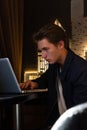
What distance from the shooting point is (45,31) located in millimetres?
1889

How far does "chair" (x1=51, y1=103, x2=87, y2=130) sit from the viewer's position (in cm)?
66

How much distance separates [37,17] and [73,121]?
518 centimetres

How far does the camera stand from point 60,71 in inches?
73.9

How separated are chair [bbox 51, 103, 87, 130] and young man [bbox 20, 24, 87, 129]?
3.20ft

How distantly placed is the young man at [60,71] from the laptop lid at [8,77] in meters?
0.22

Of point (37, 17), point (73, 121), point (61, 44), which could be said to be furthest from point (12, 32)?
point (73, 121)

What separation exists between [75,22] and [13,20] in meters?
1.36

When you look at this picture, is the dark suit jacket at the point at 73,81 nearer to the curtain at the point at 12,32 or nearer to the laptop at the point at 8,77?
the laptop at the point at 8,77

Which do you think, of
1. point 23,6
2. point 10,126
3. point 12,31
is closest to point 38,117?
point 10,126

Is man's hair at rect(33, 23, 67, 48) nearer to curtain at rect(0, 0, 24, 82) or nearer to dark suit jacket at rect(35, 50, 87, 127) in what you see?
dark suit jacket at rect(35, 50, 87, 127)

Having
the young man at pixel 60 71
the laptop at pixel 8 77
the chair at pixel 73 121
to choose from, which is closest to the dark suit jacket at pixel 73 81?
the young man at pixel 60 71

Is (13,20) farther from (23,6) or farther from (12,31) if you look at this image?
(23,6)

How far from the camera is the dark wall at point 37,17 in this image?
5.66 m

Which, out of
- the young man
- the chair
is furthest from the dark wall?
the chair
